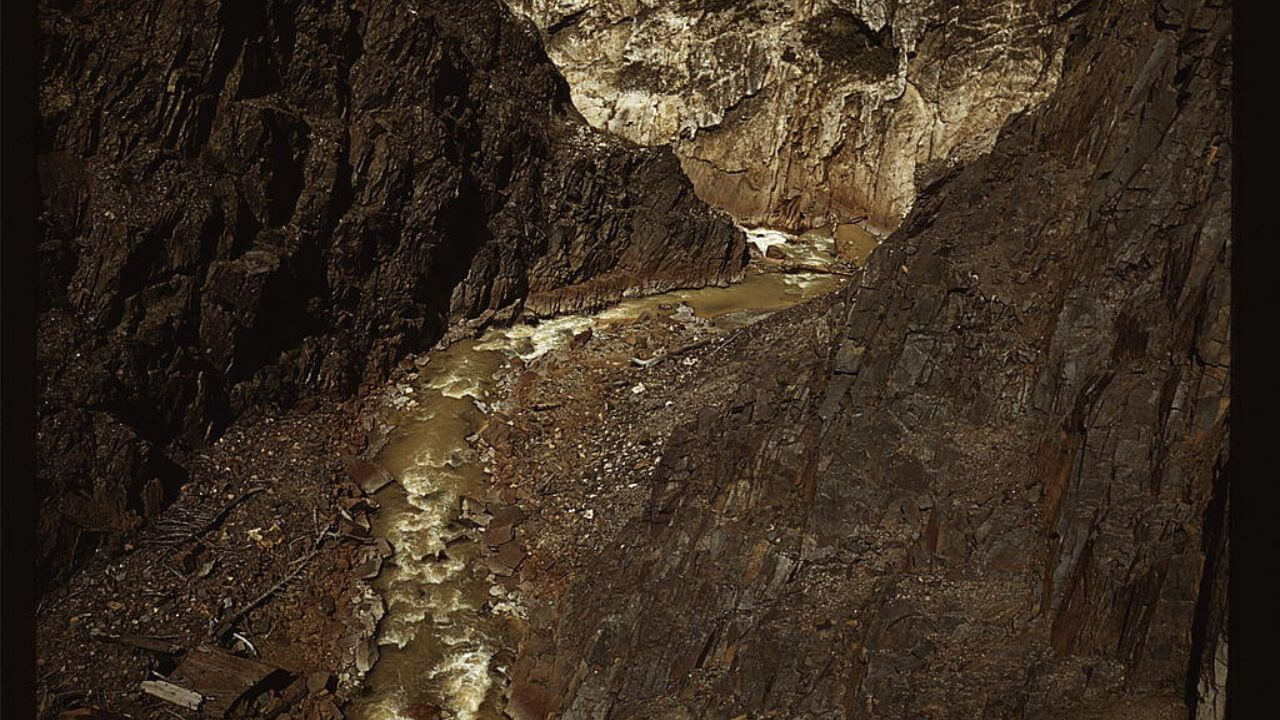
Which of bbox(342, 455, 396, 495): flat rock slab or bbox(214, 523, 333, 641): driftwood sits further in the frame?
bbox(342, 455, 396, 495): flat rock slab

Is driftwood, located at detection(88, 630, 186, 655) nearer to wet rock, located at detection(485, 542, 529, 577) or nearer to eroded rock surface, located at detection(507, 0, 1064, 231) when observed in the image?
wet rock, located at detection(485, 542, 529, 577)

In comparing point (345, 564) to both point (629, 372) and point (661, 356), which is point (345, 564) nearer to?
point (629, 372)

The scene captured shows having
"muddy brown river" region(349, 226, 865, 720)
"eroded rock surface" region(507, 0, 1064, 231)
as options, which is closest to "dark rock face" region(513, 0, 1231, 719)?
"muddy brown river" region(349, 226, 865, 720)

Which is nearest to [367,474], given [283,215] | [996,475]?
[283,215]

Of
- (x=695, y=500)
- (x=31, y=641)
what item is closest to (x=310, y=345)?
(x=695, y=500)

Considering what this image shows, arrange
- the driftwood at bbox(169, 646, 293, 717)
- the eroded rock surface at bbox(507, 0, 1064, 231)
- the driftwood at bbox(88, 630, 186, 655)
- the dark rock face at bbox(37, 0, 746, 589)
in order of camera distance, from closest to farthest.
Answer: the driftwood at bbox(169, 646, 293, 717) → the driftwood at bbox(88, 630, 186, 655) → the dark rock face at bbox(37, 0, 746, 589) → the eroded rock surface at bbox(507, 0, 1064, 231)

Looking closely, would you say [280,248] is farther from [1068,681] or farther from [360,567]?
[1068,681]
